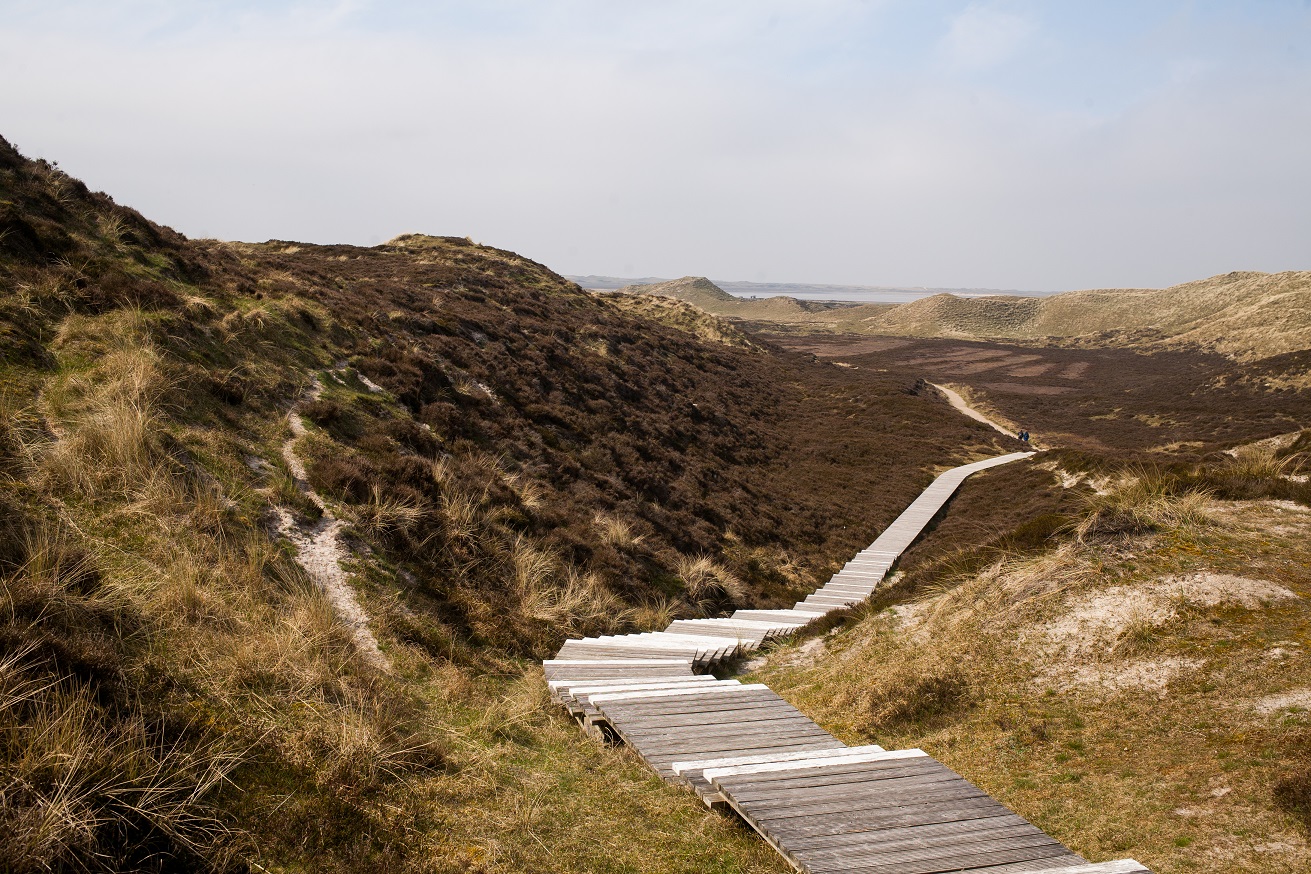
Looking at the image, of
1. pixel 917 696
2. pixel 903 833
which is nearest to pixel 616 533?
pixel 917 696

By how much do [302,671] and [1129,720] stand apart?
7.16 meters

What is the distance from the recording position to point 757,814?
4.53 metres

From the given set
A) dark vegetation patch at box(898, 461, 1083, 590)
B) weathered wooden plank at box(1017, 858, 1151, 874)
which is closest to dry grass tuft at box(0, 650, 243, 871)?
weathered wooden plank at box(1017, 858, 1151, 874)

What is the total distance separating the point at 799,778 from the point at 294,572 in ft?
19.3

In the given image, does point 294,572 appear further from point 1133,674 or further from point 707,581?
point 707,581

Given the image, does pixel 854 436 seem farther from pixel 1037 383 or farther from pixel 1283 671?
pixel 1037 383

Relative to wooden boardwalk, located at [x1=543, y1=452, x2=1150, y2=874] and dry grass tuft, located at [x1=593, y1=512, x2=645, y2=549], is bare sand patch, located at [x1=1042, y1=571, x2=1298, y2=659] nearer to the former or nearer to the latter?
wooden boardwalk, located at [x1=543, y1=452, x2=1150, y2=874]

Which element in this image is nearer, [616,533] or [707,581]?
[616,533]

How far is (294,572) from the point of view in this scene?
25.2ft

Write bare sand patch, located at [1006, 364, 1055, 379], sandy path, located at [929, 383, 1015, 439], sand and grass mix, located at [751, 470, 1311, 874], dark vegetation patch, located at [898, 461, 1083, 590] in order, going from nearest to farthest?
1. sand and grass mix, located at [751, 470, 1311, 874]
2. dark vegetation patch, located at [898, 461, 1083, 590]
3. sandy path, located at [929, 383, 1015, 439]
4. bare sand patch, located at [1006, 364, 1055, 379]

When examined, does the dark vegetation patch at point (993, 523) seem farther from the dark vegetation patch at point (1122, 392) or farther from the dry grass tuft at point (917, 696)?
the dark vegetation patch at point (1122, 392)

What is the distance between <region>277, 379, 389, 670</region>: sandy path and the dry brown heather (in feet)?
0.56

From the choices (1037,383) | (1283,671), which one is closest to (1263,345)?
(1037,383)

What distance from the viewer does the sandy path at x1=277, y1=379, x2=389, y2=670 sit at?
A: 291 inches
